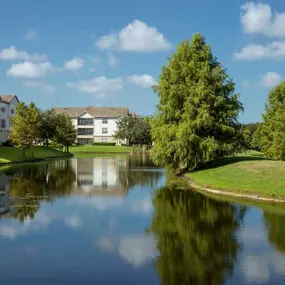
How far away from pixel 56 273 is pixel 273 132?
44584 millimetres

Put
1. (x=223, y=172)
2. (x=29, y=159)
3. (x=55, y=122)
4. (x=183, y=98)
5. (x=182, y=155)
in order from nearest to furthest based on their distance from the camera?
(x=223, y=172), (x=182, y=155), (x=183, y=98), (x=29, y=159), (x=55, y=122)

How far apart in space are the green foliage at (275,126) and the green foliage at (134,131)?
51332 millimetres

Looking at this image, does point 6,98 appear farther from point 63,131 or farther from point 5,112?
point 63,131

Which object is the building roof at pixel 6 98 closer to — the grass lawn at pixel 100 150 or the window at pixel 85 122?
the grass lawn at pixel 100 150

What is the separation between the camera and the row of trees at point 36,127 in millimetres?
64938

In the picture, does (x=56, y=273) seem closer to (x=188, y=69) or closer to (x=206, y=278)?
(x=206, y=278)

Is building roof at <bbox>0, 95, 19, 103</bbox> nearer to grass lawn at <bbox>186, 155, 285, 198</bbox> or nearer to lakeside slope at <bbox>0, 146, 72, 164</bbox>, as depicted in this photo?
lakeside slope at <bbox>0, 146, 72, 164</bbox>

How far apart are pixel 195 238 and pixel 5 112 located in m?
74.2

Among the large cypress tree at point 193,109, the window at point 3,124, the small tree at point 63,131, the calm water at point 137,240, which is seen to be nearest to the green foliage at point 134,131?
the small tree at point 63,131

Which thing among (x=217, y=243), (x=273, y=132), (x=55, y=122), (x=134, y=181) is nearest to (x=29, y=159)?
(x=55, y=122)

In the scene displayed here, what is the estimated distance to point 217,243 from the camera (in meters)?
15.6

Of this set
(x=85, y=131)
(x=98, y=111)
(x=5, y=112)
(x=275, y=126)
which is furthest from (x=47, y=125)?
(x=98, y=111)

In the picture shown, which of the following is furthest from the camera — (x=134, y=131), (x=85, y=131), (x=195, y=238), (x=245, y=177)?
(x=85, y=131)

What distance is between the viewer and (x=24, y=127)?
216 ft
